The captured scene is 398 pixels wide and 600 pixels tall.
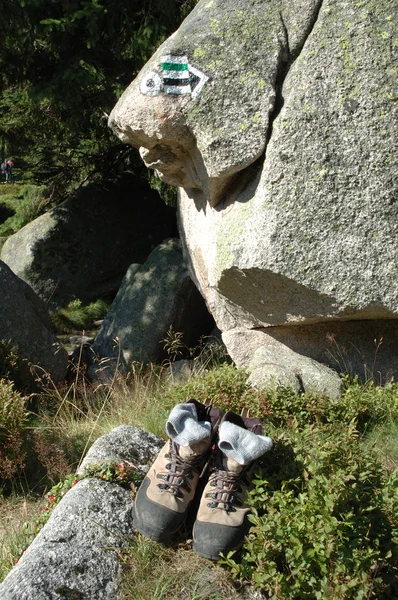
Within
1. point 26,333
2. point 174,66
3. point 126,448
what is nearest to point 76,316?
point 26,333

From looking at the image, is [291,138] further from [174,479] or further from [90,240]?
[90,240]

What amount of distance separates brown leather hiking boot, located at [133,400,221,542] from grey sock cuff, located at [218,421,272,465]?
118 millimetres

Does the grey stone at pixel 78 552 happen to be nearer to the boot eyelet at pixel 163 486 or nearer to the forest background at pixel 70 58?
the boot eyelet at pixel 163 486

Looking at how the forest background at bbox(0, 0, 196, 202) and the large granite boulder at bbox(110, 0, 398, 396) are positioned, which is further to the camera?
the forest background at bbox(0, 0, 196, 202)

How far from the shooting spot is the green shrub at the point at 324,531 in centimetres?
271

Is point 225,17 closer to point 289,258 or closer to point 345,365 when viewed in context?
point 289,258

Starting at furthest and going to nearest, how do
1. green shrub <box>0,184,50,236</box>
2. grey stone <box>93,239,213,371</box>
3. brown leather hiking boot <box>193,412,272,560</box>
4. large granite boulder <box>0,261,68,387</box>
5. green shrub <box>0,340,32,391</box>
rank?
1. green shrub <box>0,184,50,236</box>
2. grey stone <box>93,239,213,371</box>
3. large granite boulder <box>0,261,68,387</box>
4. green shrub <box>0,340,32,391</box>
5. brown leather hiking boot <box>193,412,272,560</box>

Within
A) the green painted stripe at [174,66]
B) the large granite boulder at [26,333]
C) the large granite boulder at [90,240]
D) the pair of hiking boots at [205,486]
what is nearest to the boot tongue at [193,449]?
the pair of hiking boots at [205,486]

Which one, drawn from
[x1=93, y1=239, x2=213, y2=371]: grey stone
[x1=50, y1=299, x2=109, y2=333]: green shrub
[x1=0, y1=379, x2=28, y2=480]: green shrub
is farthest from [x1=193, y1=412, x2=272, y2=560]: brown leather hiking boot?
[x1=50, y1=299, x2=109, y2=333]: green shrub

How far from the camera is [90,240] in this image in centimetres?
923

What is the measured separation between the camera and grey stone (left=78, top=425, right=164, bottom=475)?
3.69 metres

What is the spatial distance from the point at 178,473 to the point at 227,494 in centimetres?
27

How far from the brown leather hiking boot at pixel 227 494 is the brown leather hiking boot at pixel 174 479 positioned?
9 cm

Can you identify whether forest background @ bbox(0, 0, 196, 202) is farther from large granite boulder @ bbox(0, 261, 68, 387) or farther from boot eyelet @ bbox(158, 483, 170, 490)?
boot eyelet @ bbox(158, 483, 170, 490)
